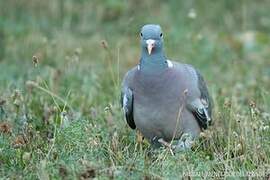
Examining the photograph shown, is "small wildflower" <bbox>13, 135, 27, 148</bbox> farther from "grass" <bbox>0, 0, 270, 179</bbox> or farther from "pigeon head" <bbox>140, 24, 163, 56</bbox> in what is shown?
"pigeon head" <bbox>140, 24, 163, 56</bbox>

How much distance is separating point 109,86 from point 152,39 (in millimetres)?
1999

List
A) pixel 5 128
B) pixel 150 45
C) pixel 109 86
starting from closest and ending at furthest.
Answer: pixel 5 128 → pixel 150 45 → pixel 109 86

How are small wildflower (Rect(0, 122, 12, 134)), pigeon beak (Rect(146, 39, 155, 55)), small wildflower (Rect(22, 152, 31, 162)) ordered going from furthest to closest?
pigeon beak (Rect(146, 39, 155, 55)) < small wildflower (Rect(0, 122, 12, 134)) < small wildflower (Rect(22, 152, 31, 162))


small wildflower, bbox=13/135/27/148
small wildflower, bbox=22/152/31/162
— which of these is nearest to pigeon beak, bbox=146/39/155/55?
small wildflower, bbox=13/135/27/148

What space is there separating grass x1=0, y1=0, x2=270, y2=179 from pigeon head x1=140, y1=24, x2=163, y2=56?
49 cm

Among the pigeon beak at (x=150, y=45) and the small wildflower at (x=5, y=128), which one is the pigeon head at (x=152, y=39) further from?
the small wildflower at (x=5, y=128)

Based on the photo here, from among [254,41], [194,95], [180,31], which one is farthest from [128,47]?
[194,95]

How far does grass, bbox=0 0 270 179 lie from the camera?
440cm

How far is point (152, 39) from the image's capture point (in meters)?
4.96

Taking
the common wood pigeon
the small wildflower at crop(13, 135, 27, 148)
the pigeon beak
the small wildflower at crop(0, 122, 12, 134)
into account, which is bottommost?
the small wildflower at crop(13, 135, 27, 148)

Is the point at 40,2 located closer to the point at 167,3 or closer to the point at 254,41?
the point at 167,3

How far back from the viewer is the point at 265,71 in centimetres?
797

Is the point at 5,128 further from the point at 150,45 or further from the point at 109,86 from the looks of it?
the point at 109,86

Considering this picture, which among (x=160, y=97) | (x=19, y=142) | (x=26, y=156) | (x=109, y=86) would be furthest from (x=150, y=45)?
(x=109, y=86)
